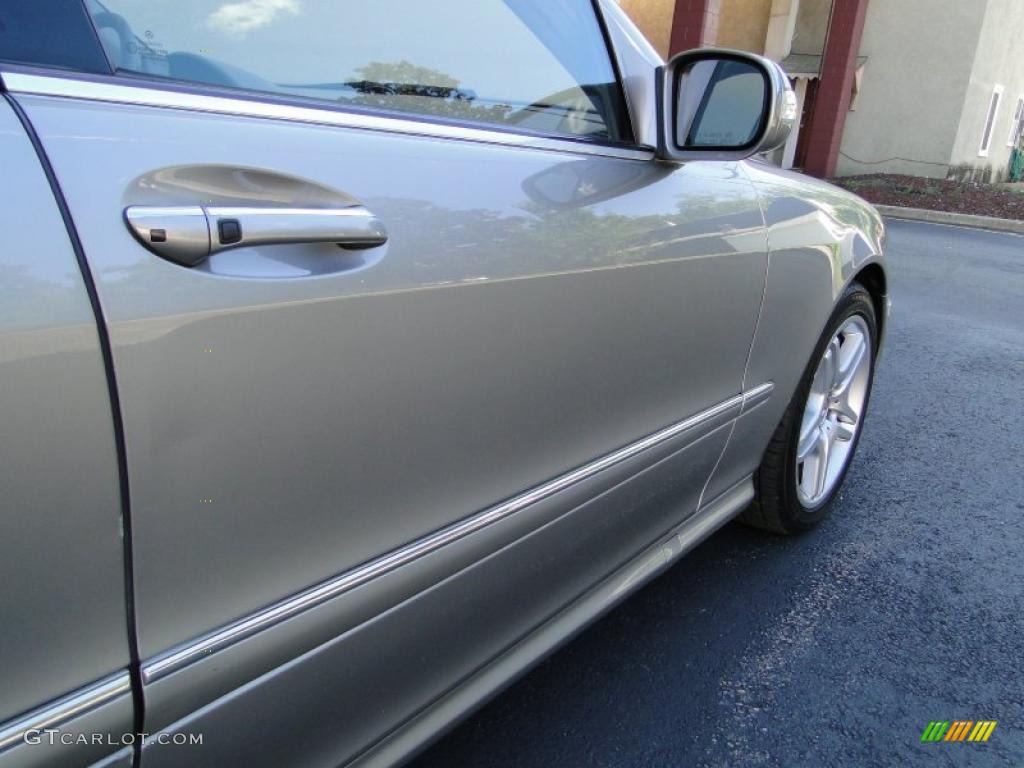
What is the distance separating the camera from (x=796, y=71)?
19.0 m

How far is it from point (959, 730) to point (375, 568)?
1644 mm

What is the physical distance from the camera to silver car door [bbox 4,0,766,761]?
33.9 inches

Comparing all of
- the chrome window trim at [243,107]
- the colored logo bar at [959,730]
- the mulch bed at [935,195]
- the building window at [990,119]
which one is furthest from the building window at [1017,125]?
the chrome window trim at [243,107]

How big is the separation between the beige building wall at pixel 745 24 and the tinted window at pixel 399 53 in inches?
787

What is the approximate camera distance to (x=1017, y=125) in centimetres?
2298

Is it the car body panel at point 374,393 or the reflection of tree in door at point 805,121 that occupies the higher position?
the reflection of tree in door at point 805,121

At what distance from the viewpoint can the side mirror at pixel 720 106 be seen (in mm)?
1697

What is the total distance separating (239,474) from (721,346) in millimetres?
1288

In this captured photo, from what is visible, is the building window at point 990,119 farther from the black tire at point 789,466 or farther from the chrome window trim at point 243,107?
the chrome window trim at point 243,107

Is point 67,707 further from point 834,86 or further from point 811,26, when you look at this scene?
point 811,26

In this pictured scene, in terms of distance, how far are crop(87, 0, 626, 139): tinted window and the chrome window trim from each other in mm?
70

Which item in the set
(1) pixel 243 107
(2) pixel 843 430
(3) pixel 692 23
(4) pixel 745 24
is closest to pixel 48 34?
(1) pixel 243 107

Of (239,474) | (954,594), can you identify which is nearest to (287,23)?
(239,474)

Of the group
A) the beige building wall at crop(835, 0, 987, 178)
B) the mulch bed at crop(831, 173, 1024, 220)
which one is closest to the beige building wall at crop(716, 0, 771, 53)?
the beige building wall at crop(835, 0, 987, 178)
